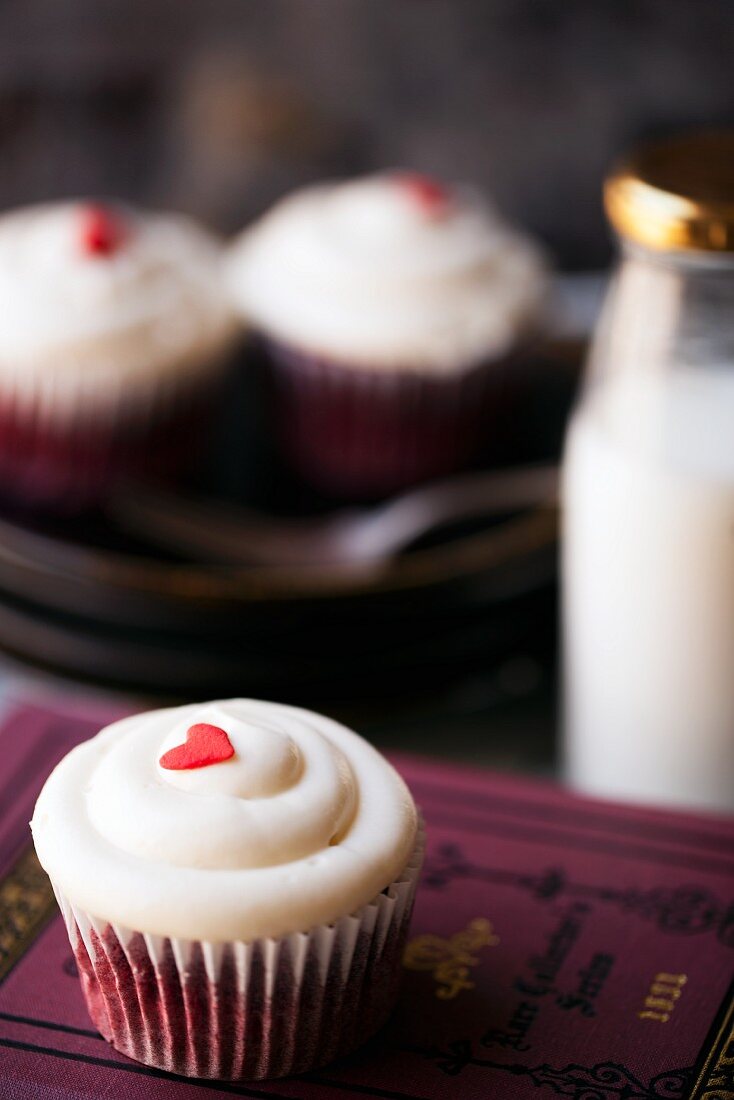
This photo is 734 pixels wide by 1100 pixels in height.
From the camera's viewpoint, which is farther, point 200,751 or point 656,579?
point 656,579

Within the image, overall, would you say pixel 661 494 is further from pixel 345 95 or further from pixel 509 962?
pixel 345 95

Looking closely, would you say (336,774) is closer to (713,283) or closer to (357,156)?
(713,283)

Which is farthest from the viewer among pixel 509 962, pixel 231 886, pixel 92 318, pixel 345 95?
pixel 345 95

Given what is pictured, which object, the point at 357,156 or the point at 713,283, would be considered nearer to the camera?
the point at 713,283

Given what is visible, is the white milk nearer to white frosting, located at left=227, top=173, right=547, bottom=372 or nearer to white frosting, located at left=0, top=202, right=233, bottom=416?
white frosting, located at left=227, top=173, right=547, bottom=372

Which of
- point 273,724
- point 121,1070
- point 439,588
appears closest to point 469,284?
point 439,588

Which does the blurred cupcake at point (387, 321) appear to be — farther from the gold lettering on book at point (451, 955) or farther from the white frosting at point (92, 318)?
the gold lettering on book at point (451, 955)

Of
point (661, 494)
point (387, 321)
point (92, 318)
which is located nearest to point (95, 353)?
point (92, 318)

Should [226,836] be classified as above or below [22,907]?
above
